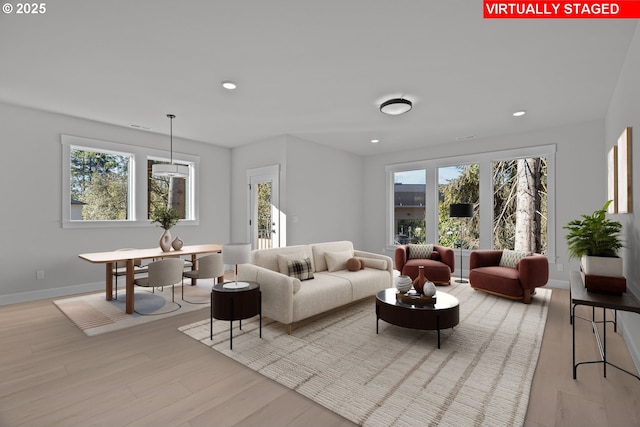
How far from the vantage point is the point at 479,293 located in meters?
4.83

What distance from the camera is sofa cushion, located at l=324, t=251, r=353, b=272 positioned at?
4.46 m

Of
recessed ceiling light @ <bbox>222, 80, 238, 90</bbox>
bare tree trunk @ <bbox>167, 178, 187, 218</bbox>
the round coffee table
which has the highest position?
recessed ceiling light @ <bbox>222, 80, 238, 90</bbox>

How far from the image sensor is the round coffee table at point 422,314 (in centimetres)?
292

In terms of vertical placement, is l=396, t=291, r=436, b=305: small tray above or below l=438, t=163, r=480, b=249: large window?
below

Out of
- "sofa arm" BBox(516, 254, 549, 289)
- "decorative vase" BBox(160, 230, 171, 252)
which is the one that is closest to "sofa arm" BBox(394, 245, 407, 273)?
"sofa arm" BBox(516, 254, 549, 289)

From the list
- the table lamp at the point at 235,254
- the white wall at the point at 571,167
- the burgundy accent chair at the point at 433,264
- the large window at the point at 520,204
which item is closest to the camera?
the table lamp at the point at 235,254

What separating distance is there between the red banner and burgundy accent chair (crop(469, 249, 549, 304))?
2945 mm

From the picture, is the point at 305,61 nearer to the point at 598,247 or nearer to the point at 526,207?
the point at 598,247

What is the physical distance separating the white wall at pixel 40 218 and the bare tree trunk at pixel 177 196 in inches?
38.4


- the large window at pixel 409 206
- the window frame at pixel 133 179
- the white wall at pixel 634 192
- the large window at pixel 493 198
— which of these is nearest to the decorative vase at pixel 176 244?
the window frame at pixel 133 179

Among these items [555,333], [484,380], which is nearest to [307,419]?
[484,380]

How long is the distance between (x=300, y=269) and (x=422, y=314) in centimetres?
154

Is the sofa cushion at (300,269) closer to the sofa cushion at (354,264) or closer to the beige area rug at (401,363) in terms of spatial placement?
the beige area rug at (401,363)

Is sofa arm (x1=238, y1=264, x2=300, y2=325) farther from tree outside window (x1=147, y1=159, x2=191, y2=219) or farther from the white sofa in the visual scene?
tree outside window (x1=147, y1=159, x2=191, y2=219)
